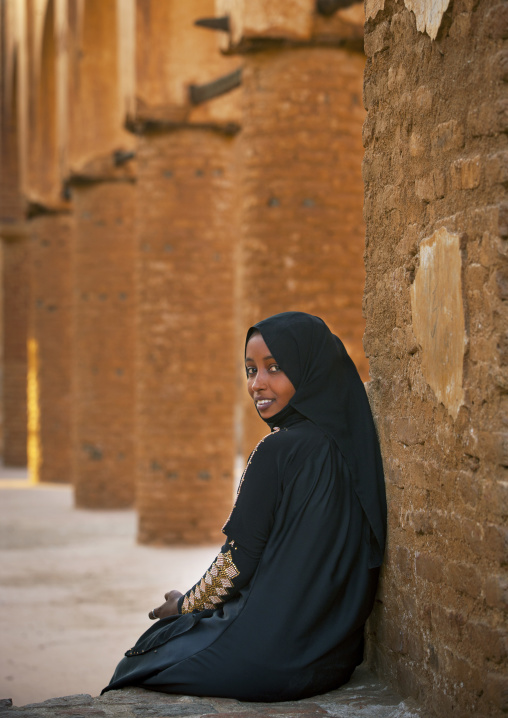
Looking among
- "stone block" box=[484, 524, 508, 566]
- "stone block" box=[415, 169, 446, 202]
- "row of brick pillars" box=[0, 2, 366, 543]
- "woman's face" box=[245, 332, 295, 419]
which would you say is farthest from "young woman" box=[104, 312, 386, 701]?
"row of brick pillars" box=[0, 2, 366, 543]

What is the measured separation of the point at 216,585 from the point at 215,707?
38 centimetres

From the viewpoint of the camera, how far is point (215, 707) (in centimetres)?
293

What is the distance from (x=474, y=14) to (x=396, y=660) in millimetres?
1932

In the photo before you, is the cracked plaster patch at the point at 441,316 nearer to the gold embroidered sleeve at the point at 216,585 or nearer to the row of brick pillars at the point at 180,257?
the gold embroidered sleeve at the point at 216,585

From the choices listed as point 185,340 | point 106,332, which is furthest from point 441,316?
A: point 106,332

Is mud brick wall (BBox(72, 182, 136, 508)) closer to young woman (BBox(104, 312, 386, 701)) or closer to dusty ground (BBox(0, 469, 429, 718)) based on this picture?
dusty ground (BBox(0, 469, 429, 718))

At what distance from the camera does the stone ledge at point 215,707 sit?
113 inches

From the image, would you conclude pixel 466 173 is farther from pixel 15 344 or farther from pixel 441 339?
→ pixel 15 344

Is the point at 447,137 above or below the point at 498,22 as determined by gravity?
below

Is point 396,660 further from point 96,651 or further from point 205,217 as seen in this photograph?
point 205,217

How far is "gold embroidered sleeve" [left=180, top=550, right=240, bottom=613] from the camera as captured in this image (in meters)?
3.10

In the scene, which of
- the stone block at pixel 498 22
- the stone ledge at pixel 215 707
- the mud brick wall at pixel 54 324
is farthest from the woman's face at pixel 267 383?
the mud brick wall at pixel 54 324

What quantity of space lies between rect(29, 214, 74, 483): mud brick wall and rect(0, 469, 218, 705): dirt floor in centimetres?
245

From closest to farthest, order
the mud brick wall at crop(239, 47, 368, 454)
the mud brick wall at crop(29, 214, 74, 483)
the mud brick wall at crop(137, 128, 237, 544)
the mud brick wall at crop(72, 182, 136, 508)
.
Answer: the mud brick wall at crop(239, 47, 368, 454) → the mud brick wall at crop(137, 128, 237, 544) → the mud brick wall at crop(72, 182, 136, 508) → the mud brick wall at crop(29, 214, 74, 483)
